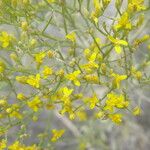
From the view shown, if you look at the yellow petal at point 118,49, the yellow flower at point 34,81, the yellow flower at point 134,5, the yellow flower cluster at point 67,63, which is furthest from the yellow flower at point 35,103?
the yellow flower at point 134,5

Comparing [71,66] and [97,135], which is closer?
[71,66]

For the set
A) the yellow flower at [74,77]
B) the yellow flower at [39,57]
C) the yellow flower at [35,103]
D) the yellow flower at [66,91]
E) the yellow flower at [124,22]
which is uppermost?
the yellow flower at [124,22]

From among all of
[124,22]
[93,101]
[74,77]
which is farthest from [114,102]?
[124,22]

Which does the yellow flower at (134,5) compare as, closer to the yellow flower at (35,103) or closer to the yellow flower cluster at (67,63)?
the yellow flower cluster at (67,63)

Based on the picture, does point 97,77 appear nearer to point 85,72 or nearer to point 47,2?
point 85,72

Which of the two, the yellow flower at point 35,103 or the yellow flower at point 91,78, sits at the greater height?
the yellow flower at point 91,78

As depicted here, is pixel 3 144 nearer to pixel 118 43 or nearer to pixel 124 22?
pixel 118 43

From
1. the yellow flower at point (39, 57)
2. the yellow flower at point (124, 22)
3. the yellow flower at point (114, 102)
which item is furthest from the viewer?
the yellow flower at point (39, 57)

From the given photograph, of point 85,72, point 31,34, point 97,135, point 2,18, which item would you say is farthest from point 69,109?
point 97,135

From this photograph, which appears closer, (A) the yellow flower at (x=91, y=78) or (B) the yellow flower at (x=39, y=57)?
(A) the yellow flower at (x=91, y=78)
